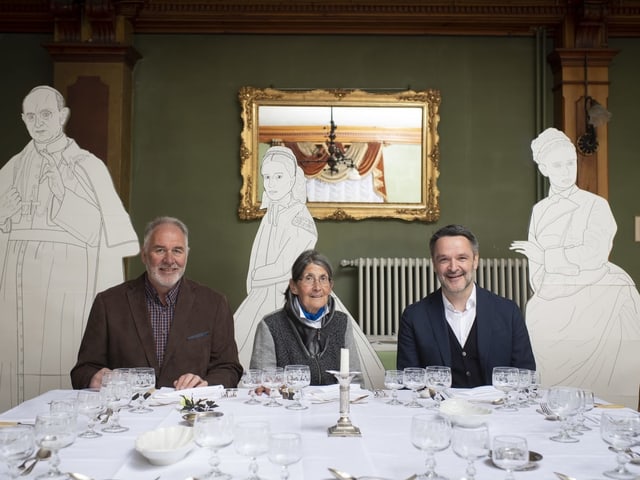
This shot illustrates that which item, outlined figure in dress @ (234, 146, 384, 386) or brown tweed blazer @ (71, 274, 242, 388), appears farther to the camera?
outlined figure in dress @ (234, 146, 384, 386)

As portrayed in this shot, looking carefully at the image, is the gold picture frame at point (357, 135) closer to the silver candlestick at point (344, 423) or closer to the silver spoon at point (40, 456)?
the silver candlestick at point (344, 423)

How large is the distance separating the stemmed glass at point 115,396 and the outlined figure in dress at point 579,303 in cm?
295

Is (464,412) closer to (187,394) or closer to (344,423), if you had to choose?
(344,423)

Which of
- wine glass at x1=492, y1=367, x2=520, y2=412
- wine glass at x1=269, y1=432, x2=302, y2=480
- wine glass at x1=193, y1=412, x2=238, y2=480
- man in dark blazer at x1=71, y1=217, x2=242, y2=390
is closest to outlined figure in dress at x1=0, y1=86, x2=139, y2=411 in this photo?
man in dark blazer at x1=71, y1=217, x2=242, y2=390

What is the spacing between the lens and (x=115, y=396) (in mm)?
1965

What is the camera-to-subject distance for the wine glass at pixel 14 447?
1.41 meters

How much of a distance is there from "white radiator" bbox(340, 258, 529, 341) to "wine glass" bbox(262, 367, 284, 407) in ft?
8.38

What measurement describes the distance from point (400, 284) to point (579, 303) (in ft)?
4.46

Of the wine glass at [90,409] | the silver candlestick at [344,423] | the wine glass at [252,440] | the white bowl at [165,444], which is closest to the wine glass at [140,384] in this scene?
the wine glass at [90,409]

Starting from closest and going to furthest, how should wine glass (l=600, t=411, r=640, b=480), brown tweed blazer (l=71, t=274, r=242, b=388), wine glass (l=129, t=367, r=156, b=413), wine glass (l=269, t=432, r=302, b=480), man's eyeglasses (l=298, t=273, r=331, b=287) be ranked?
wine glass (l=269, t=432, r=302, b=480)
wine glass (l=600, t=411, r=640, b=480)
wine glass (l=129, t=367, r=156, b=413)
brown tweed blazer (l=71, t=274, r=242, b=388)
man's eyeglasses (l=298, t=273, r=331, b=287)

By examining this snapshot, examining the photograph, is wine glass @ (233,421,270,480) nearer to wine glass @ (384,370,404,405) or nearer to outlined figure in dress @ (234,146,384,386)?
wine glass @ (384,370,404,405)

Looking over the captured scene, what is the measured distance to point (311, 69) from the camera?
5.05 meters

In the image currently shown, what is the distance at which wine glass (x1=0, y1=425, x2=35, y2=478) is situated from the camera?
4.63ft

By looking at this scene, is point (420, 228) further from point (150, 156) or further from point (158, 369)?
point (158, 369)
